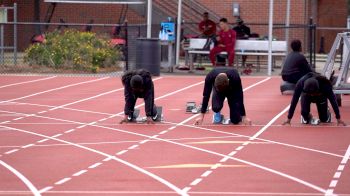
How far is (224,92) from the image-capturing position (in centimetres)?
1777

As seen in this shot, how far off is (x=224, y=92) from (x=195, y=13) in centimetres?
2316

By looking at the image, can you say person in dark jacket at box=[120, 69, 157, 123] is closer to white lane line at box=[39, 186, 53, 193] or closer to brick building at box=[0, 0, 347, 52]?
white lane line at box=[39, 186, 53, 193]

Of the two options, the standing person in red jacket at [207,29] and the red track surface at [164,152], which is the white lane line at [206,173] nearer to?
the red track surface at [164,152]

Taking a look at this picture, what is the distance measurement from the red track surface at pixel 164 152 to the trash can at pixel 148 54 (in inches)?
257

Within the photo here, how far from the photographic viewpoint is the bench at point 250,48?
103 feet

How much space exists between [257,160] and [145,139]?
2.91 metres

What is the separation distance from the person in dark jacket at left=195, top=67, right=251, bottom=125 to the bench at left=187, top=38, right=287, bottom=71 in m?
13.1

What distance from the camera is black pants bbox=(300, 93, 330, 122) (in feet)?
58.4

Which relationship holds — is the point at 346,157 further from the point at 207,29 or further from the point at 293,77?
the point at 207,29

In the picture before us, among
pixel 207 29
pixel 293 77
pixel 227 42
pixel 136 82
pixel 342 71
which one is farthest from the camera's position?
pixel 207 29

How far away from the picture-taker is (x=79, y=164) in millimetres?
13617

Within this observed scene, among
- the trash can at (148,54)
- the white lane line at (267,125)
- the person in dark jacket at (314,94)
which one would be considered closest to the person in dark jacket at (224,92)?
the white lane line at (267,125)

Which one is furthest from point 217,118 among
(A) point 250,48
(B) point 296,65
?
(A) point 250,48

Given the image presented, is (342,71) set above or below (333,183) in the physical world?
above
